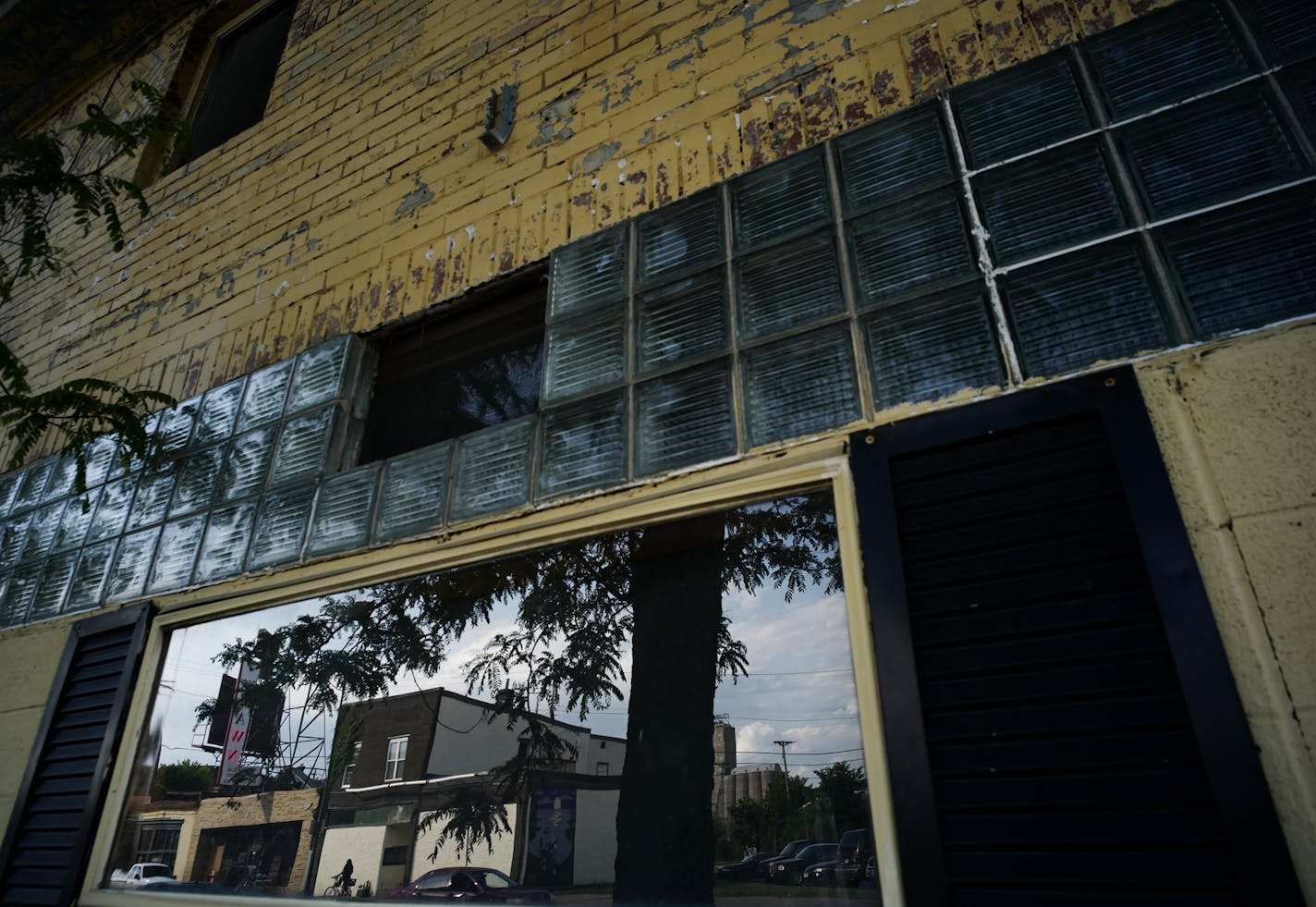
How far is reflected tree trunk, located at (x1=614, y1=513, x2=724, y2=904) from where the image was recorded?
5.55 ft

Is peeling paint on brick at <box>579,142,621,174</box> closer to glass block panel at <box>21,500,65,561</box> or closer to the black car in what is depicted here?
the black car

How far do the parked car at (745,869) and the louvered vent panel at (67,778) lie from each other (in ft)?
7.36

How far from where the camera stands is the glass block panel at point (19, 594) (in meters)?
3.28

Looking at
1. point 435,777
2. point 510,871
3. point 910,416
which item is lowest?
point 510,871

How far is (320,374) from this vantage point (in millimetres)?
2963

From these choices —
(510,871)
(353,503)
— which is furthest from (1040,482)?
(353,503)

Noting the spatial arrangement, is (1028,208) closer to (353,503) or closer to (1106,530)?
(1106,530)

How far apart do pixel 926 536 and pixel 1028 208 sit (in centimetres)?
87

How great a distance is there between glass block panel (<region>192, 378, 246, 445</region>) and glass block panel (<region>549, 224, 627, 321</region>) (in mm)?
1558

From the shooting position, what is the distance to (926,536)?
1.59 m

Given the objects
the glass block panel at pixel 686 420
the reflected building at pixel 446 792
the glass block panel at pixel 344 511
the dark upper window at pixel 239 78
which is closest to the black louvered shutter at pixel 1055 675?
the glass block panel at pixel 686 420

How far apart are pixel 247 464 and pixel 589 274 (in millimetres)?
1593

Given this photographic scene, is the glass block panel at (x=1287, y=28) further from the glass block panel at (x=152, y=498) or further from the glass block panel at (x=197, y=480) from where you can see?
the glass block panel at (x=152, y=498)

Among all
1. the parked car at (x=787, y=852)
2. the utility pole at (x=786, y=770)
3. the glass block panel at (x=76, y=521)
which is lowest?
the parked car at (x=787, y=852)
